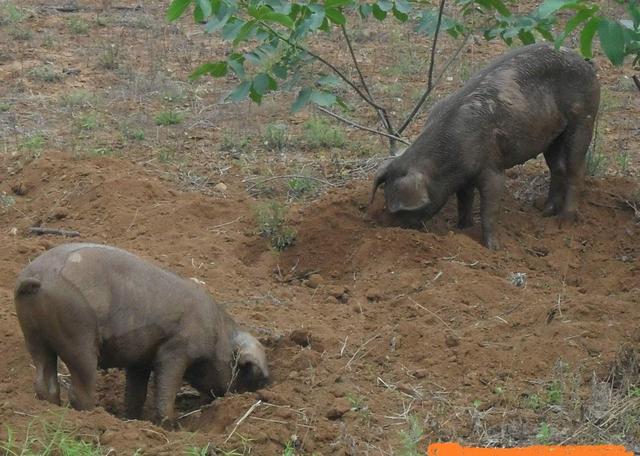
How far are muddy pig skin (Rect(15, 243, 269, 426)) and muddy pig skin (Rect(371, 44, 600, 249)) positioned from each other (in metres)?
2.74

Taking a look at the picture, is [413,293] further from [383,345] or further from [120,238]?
[120,238]

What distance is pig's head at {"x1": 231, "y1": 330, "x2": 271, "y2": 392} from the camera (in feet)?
19.1

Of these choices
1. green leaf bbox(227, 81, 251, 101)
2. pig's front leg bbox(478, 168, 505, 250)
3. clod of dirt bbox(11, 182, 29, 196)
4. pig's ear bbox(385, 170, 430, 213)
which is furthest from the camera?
clod of dirt bbox(11, 182, 29, 196)

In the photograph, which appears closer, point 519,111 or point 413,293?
point 413,293

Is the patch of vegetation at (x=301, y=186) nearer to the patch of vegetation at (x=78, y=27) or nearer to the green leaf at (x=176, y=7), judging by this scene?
the green leaf at (x=176, y=7)

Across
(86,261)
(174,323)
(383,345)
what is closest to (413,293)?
(383,345)

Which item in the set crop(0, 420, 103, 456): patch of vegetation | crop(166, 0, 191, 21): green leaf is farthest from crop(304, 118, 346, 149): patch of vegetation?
crop(0, 420, 103, 456): patch of vegetation

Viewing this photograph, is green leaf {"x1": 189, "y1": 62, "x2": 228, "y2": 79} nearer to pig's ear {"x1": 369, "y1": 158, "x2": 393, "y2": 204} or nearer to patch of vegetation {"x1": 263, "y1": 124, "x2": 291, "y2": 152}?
pig's ear {"x1": 369, "y1": 158, "x2": 393, "y2": 204}

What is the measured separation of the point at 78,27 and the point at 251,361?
30.6 ft

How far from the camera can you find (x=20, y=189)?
9117 millimetres

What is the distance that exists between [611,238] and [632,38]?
10.7ft

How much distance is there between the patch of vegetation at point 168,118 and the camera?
11094 millimetres

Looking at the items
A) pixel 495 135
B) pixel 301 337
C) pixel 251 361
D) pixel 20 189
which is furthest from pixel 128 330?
pixel 20 189

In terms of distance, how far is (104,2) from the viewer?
15.1 meters
